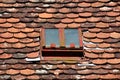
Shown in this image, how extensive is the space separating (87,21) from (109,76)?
121 centimetres

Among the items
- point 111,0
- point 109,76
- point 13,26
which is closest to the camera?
point 109,76

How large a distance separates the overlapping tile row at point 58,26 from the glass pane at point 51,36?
0.30 ft

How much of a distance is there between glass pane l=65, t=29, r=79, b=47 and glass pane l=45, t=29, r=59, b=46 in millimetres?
157

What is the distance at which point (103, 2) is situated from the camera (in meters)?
7.09

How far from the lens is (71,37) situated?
660 centimetres

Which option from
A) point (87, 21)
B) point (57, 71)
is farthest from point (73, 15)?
point (57, 71)

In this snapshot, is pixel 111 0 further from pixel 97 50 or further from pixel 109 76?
pixel 109 76

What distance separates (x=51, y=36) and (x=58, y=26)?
215 mm

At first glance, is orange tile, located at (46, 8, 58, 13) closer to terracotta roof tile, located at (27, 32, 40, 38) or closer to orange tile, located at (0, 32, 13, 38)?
terracotta roof tile, located at (27, 32, 40, 38)

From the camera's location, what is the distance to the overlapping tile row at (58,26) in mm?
5973

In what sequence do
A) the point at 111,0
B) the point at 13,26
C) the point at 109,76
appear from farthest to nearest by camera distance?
the point at 111,0, the point at 13,26, the point at 109,76

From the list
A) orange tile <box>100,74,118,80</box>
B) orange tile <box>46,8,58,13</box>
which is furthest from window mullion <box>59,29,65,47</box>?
orange tile <box>100,74,118,80</box>

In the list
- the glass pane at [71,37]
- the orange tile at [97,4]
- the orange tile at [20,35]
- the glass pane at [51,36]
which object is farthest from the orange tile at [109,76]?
the orange tile at [97,4]

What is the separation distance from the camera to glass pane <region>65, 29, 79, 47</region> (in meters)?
6.51
